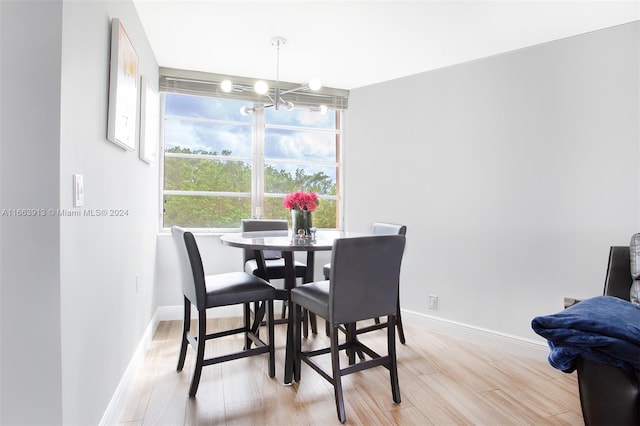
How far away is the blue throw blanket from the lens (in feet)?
3.54

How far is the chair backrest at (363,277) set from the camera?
1708 millimetres

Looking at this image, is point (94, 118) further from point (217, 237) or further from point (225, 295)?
point (217, 237)

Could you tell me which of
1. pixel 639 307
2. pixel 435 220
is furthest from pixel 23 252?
pixel 435 220

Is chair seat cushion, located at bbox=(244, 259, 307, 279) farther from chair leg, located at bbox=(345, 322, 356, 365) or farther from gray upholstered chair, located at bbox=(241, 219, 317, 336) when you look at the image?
chair leg, located at bbox=(345, 322, 356, 365)

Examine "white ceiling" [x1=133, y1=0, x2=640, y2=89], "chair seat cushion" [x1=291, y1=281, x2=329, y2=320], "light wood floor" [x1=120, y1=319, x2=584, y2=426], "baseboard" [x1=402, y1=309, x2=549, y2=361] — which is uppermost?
"white ceiling" [x1=133, y1=0, x2=640, y2=89]

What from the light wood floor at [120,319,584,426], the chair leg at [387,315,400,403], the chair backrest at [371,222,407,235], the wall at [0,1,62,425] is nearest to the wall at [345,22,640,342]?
the chair backrest at [371,222,407,235]

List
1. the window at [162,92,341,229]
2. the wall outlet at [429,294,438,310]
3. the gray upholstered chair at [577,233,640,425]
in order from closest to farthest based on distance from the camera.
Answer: the gray upholstered chair at [577,233,640,425] → the wall outlet at [429,294,438,310] → the window at [162,92,341,229]

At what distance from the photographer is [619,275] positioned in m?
1.83

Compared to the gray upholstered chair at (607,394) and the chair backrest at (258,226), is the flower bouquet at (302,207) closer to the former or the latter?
the chair backrest at (258,226)

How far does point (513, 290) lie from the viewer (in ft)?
8.72

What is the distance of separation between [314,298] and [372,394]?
645 mm

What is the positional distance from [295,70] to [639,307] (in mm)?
2811

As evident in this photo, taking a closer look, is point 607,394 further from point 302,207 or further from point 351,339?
point 302,207

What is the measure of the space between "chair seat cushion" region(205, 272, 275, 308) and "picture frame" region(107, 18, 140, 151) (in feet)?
2.96
